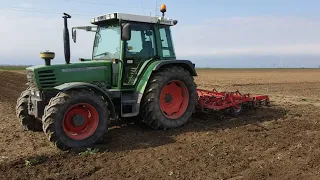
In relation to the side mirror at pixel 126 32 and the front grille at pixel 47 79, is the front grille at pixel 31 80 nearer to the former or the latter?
the front grille at pixel 47 79

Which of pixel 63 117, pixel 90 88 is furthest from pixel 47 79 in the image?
pixel 63 117

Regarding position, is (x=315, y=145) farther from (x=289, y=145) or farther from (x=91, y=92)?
(x=91, y=92)

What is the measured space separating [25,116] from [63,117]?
194 centimetres

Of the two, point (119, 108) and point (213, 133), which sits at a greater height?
point (119, 108)

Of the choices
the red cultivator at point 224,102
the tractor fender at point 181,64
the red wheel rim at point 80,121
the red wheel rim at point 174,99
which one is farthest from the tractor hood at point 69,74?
the red cultivator at point 224,102

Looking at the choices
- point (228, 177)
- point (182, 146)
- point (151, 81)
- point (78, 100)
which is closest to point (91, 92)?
point (78, 100)

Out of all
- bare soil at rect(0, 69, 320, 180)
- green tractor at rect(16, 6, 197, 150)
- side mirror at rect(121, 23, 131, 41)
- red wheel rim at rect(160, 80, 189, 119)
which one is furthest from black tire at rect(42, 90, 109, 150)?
red wheel rim at rect(160, 80, 189, 119)

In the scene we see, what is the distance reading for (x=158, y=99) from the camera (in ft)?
26.9

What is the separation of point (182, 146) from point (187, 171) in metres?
1.35

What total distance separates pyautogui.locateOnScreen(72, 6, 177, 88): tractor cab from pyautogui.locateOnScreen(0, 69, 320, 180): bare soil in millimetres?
1450

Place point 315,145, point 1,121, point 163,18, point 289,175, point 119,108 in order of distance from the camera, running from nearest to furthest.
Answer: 1. point 289,175
2. point 315,145
3. point 119,108
4. point 163,18
5. point 1,121

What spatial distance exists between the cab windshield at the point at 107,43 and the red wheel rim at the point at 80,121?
1552mm

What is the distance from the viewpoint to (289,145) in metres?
7.07

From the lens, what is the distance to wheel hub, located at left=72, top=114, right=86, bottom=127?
708 centimetres
